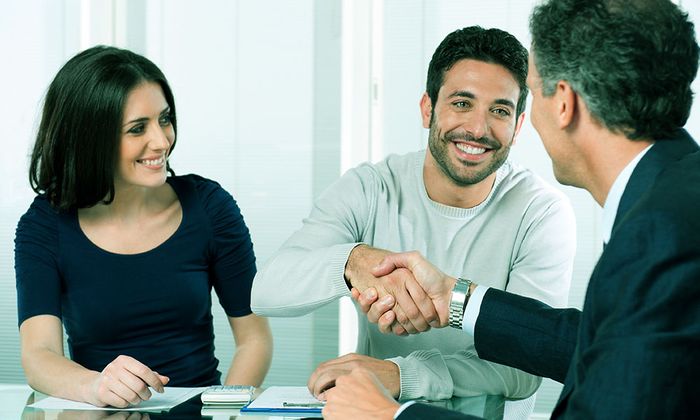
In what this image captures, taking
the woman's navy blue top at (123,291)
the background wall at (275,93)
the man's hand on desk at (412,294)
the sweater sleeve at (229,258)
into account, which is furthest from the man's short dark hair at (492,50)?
the background wall at (275,93)

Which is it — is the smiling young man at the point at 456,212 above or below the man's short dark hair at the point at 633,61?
below

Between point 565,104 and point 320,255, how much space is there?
86cm

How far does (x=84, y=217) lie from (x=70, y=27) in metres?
2.18

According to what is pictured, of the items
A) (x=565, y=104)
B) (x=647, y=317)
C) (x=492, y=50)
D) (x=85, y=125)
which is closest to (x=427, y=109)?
(x=492, y=50)

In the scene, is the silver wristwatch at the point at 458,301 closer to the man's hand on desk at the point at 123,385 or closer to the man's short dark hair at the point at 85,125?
the man's hand on desk at the point at 123,385

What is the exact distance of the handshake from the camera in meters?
1.89

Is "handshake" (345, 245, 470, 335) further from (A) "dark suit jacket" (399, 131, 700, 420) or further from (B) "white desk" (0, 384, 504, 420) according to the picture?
(A) "dark suit jacket" (399, 131, 700, 420)

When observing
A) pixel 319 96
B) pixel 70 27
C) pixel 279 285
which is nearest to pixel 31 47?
pixel 70 27

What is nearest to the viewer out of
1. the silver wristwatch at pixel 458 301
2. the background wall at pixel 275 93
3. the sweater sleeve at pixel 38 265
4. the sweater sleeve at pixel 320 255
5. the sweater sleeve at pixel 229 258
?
the silver wristwatch at pixel 458 301

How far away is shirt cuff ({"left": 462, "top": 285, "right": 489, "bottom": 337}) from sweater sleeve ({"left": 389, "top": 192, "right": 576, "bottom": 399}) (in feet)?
0.33

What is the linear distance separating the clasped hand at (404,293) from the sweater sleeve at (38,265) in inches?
32.3

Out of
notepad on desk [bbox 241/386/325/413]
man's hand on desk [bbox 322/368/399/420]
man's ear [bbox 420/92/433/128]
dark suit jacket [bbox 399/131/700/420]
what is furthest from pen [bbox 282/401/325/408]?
man's ear [bbox 420/92/433/128]

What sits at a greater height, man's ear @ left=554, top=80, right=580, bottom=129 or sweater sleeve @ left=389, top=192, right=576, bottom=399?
man's ear @ left=554, top=80, right=580, bottom=129

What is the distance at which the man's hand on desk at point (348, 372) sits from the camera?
→ 1.65 m
